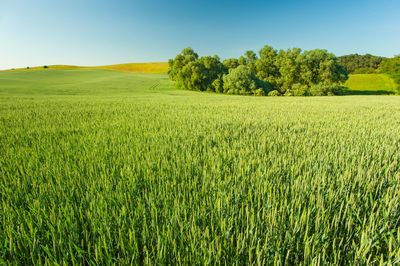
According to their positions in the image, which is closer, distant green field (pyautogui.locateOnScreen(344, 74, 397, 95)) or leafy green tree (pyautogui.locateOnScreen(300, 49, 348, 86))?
leafy green tree (pyautogui.locateOnScreen(300, 49, 348, 86))

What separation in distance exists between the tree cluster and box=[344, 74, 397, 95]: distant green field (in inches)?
1417

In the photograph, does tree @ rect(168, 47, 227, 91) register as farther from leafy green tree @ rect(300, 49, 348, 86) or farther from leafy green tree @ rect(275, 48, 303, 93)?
leafy green tree @ rect(300, 49, 348, 86)

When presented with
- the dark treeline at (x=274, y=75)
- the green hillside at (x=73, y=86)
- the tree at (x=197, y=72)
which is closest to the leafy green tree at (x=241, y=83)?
the dark treeline at (x=274, y=75)

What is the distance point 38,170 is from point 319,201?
207 cm

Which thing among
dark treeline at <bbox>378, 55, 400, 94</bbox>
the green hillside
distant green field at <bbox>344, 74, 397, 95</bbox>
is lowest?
the green hillside

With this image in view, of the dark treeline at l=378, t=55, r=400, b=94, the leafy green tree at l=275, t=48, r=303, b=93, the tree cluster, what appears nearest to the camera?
the leafy green tree at l=275, t=48, r=303, b=93

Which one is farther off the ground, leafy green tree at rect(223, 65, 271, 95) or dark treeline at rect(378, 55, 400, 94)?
dark treeline at rect(378, 55, 400, 94)

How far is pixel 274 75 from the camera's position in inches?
1934

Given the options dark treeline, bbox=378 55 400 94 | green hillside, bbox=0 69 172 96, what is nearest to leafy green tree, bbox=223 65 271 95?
green hillside, bbox=0 69 172 96

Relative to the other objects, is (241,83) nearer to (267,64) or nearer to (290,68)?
(290,68)

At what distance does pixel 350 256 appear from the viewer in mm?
705

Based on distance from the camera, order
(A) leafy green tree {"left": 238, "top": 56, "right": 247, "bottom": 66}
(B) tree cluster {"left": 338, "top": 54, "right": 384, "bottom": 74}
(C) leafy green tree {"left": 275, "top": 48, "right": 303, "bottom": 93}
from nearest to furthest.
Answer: (C) leafy green tree {"left": 275, "top": 48, "right": 303, "bottom": 93}
(A) leafy green tree {"left": 238, "top": 56, "right": 247, "bottom": 66}
(B) tree cluster {"left": 338, "top": 54, "right": 384, "bottom": 74}

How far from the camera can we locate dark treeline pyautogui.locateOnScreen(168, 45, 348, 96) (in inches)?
1435

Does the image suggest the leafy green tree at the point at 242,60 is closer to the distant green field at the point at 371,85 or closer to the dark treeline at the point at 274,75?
the dark treeline at the point at 274,75
